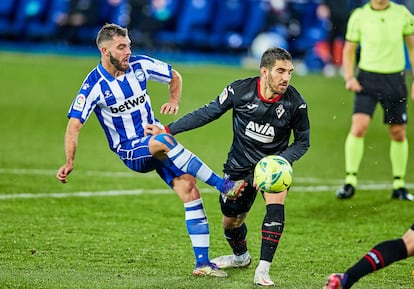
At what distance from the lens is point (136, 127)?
8.17 m

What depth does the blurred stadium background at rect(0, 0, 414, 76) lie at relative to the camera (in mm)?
26922

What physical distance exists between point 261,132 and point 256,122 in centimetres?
9

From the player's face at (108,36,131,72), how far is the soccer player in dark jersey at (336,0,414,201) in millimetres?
4142

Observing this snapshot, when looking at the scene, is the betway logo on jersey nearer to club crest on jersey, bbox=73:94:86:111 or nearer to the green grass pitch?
the green grass pitch

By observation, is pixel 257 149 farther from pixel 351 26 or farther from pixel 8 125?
pixel 8 125

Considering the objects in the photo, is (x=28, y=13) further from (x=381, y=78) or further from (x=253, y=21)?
(x=381, y=78)

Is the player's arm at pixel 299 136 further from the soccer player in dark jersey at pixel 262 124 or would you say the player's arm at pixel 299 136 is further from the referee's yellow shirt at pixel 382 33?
the referee's yellow shirt at pixel 382 33

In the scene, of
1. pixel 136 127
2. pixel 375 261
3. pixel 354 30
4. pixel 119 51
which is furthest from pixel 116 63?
pixel 354 30

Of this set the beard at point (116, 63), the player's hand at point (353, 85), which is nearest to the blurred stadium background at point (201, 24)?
the player's hand at point (353, 85)

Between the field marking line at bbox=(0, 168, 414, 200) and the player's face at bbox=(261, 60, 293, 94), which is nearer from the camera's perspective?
the player's face at bbox=(261, 60, 293, 94)

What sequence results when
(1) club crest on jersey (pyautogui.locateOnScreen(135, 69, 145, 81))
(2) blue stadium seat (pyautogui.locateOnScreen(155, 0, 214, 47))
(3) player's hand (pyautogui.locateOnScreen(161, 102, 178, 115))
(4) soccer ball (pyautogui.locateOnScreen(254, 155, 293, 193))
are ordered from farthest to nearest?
(2) blue stadium seat (pyautogui.locateOnScreen(155, 0, 214, 47))
(3) player's hand (pyautogui.locateOnScreen(161, 102, 178, 115))
(1) club crest on jersey (pyautogui.locateOnScreen(135, 69, 145, 81))
(4) soccer ball (pyautogui.locateOnScreen(254, 155, 293, 193))

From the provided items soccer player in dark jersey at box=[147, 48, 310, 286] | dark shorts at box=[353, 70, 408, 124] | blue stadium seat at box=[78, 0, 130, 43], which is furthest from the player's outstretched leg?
blue stadium seat at box=[78, 0, 130, 43]

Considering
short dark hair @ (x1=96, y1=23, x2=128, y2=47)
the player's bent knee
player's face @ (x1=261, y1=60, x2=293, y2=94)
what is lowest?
the player's bent knee

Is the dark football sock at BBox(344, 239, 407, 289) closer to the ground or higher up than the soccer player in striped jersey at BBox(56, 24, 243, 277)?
closer to the ground
